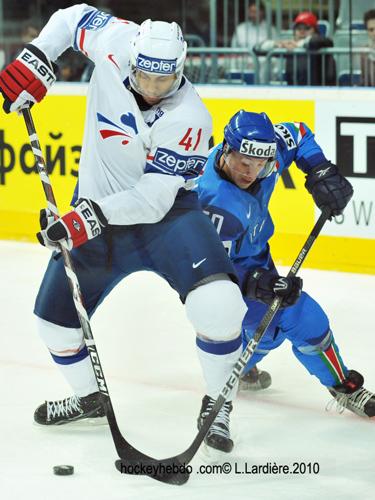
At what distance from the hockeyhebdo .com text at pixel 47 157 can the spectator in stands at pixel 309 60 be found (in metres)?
1.28

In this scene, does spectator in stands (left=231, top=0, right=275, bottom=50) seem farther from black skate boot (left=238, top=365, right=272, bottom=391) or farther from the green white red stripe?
the green white red stripe

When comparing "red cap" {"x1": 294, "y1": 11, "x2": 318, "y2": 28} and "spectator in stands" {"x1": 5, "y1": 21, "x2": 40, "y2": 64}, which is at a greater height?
"red cap" {"x1": 294, "y1": 11, "x2": 318, "y2": 28}

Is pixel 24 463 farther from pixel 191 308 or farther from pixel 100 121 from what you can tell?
pixel 100 121

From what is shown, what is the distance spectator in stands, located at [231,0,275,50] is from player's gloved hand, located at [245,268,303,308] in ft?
12.4

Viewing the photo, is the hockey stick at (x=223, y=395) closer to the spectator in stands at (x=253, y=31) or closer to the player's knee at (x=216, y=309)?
the player's knee at (x=216, y=309)

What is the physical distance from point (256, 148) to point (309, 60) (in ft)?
11.1

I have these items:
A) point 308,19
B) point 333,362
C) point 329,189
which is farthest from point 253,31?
point 333,362

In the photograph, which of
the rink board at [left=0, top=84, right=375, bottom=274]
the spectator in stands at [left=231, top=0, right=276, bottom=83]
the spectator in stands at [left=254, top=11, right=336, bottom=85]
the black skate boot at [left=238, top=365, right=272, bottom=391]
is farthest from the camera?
the spectator in stands at [left=231, top=0, right=276, bottom=83]

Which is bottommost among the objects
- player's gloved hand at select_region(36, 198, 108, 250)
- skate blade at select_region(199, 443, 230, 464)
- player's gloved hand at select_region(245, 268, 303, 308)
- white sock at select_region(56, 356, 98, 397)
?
skate blade at select_region(199, 443, 230, 464)

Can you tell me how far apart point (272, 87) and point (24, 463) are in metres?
3.26

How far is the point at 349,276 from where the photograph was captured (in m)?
5.86

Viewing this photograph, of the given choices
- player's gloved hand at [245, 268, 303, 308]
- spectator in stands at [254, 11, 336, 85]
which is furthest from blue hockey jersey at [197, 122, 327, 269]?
spectator in stands at [254, 11, 336, 85]

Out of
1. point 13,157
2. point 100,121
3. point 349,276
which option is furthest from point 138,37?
point 13,157

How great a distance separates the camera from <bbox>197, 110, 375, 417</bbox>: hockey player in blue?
3.57 m
